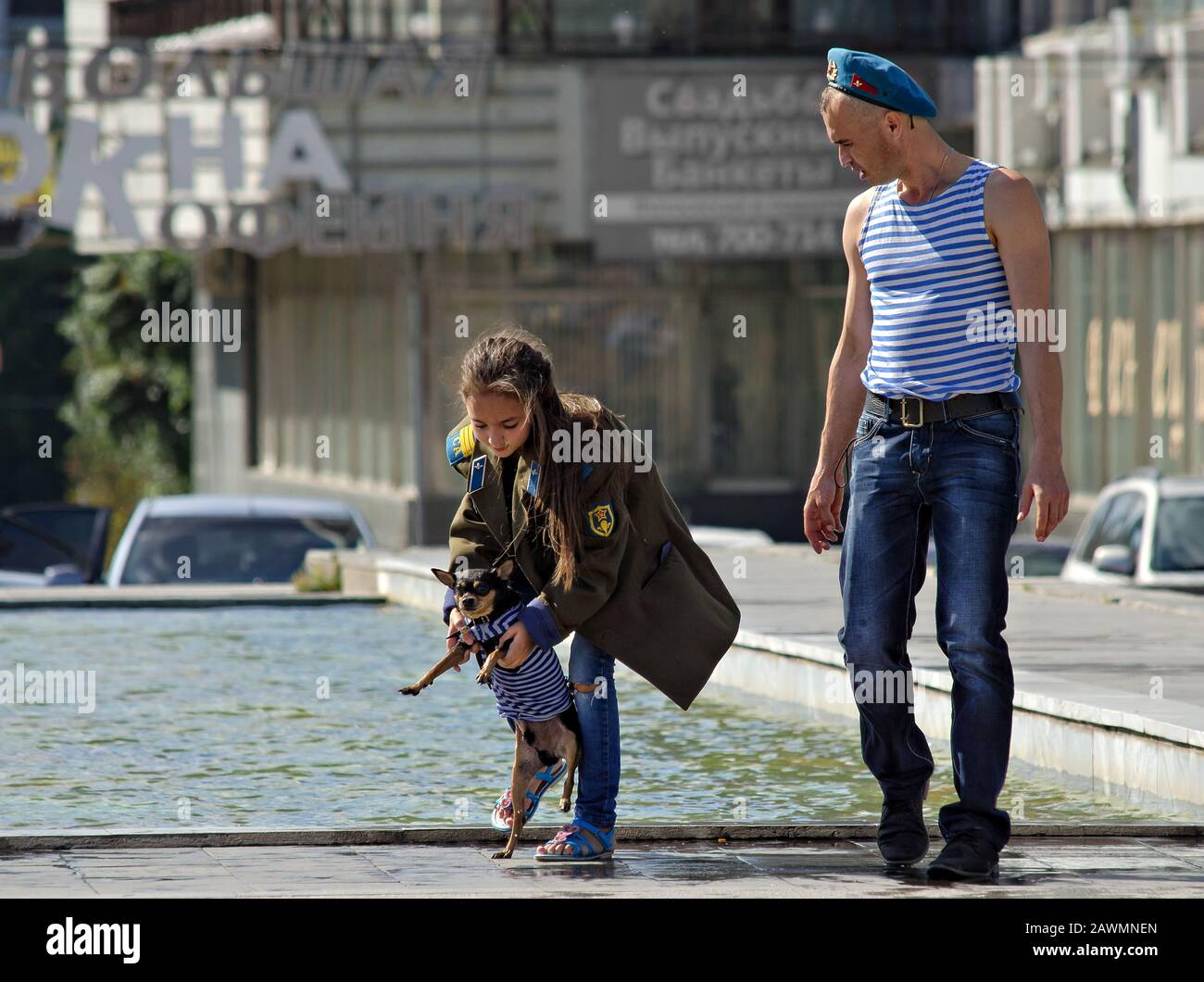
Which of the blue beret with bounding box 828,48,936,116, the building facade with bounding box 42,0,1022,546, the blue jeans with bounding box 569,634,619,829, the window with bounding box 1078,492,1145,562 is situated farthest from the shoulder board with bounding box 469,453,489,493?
the building facade with bounding box 42,0,1022,546

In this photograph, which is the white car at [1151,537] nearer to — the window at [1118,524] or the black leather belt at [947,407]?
the window at [1118,524]

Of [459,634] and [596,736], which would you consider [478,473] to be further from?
[596,736]

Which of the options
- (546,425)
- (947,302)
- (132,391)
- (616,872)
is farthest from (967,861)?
(132,391)

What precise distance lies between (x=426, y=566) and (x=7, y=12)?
145ft

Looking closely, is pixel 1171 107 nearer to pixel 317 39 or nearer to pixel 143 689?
pixel 317 39

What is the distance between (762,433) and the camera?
28.4 m

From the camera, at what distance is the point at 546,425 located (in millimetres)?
6199

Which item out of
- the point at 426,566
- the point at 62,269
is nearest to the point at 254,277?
the point at 62,269

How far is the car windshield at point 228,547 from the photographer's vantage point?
16.0 m

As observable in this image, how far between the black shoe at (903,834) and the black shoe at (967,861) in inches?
5.8

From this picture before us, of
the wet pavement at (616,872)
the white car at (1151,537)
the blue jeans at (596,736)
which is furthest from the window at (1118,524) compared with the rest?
the blue jeans at (596,736)

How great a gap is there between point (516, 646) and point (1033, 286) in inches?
58.5

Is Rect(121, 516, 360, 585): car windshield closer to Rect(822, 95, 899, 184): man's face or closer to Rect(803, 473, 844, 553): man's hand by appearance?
Rect(803, 473, 844, 553): man's hand
